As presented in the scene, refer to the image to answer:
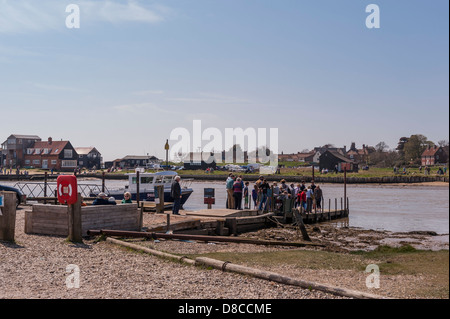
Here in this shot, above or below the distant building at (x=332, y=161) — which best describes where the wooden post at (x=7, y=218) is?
below

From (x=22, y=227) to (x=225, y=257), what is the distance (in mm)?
8407

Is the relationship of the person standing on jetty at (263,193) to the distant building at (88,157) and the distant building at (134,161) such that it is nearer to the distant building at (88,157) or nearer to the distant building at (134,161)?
the distant building at (88,157)

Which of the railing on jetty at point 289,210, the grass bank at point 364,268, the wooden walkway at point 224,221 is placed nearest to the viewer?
the grass bank at point 364,268

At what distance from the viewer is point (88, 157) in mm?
127375

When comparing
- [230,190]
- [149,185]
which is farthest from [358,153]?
[230,190]

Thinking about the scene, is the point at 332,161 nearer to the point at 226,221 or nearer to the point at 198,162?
the point at 198,162

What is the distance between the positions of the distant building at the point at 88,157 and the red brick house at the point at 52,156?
250 inches

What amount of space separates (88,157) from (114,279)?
122 m

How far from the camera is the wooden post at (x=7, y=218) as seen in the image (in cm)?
1390

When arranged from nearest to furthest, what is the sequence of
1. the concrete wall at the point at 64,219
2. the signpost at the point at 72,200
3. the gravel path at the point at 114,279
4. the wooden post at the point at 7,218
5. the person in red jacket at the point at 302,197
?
the gravel path at the point at 114,279
the wooden post at the point at 7,218
the signpost at the point at 72,200
the concrete wall at the point at 64,219
the person in red jacket at the point at 302,197

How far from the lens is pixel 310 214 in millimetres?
30188

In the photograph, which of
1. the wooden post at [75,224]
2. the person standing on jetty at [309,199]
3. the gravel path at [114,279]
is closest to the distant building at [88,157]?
the person standing on jetty at [309,199]

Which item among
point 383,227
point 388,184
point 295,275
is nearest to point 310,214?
point 383,227
